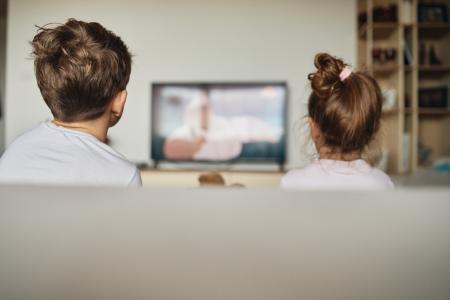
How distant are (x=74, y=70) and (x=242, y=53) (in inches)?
124

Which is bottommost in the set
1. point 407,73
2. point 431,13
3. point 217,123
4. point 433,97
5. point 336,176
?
point 336,176

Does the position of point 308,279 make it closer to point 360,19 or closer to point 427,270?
point 427,270

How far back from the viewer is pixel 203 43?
4043 mm

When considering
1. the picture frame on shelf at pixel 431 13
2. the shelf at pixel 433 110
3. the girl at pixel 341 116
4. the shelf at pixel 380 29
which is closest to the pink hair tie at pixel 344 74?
the girl at pixel 341 116

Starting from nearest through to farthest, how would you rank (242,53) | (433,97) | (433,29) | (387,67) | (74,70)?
1. (74,70)
2. (242,53)
3. (387,67)
4. (433,97)
5. (433,29)

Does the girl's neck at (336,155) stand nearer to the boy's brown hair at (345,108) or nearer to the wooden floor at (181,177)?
the boy's brown hair at (345,108)

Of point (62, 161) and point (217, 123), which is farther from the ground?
point (217, 123)

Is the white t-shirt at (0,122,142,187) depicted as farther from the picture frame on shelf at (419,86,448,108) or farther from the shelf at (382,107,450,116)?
the picture frame on shelf at (419,86,448,108)

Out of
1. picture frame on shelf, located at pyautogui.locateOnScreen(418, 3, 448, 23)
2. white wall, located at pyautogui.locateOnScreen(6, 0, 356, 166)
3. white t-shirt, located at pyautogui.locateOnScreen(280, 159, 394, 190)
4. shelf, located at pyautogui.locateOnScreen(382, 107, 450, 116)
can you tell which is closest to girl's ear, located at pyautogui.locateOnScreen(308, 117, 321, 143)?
white t-shirt, located at pyautogui.locateOnScreen(280, 159, 394, 190)

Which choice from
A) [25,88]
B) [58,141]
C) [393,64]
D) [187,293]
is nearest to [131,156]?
[25,88]

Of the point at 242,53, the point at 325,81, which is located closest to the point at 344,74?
the point at 325,81

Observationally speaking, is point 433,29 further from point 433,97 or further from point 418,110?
point 418,110

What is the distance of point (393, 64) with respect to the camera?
4.23 m

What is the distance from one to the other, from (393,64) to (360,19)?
2.45ft
